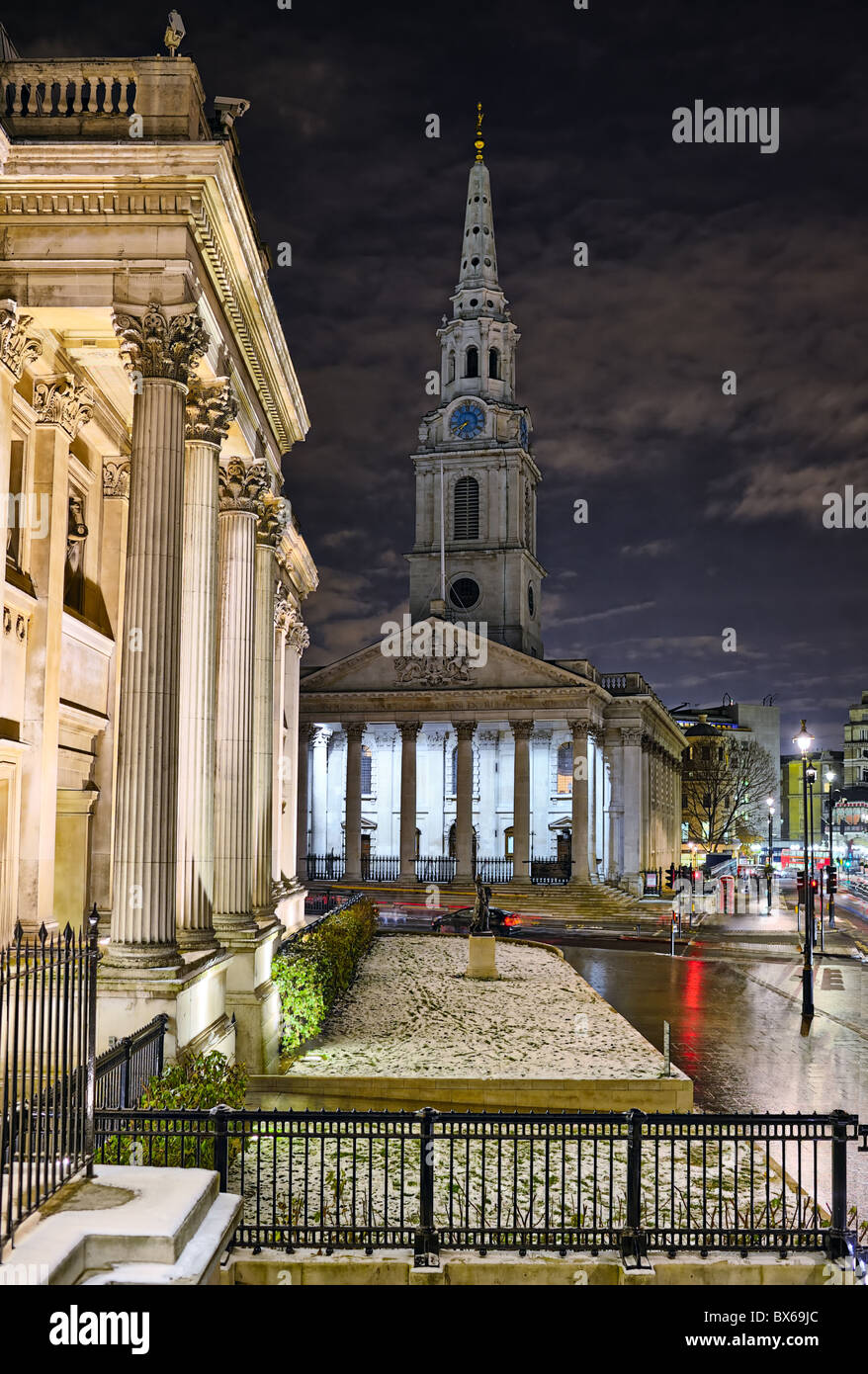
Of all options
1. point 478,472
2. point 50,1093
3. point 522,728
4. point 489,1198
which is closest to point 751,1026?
point 489,1198

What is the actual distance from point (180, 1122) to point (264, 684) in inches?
486

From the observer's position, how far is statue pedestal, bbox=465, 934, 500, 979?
29297 millimetres

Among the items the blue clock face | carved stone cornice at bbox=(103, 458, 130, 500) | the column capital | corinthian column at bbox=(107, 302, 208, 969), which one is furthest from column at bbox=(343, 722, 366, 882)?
corinthian column at bbox=(107, 302, 208, 969)

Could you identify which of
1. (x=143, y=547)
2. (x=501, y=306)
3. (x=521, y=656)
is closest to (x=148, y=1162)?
(x=143, y=547)

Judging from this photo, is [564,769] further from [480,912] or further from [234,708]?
[234,708]

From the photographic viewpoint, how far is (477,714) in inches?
2667

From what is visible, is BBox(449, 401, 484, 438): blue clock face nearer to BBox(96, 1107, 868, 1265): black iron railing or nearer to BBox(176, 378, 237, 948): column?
BBox(176, 378, 237, 948): column

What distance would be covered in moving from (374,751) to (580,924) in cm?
2486

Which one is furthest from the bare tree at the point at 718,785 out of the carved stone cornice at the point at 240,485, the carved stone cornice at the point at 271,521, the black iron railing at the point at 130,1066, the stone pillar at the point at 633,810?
the black iron railing at the point at 130,1066

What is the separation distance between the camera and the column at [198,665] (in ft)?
51.5

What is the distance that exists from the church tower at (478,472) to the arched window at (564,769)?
799 centimetres

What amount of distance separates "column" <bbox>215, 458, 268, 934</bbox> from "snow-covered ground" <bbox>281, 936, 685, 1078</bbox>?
119 inches
